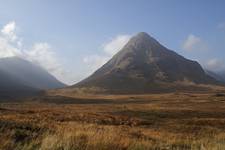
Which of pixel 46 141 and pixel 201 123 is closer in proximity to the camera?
pixel 46 141

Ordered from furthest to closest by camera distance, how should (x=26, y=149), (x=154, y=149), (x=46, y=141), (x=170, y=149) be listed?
(x=170, y=149) < (x=154, y=149) < (x=46, y=141) < (x=26, y=149)

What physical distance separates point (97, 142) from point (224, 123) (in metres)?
33.4

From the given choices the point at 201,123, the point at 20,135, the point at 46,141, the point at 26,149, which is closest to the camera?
the point at 26,149

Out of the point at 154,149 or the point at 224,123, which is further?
the point at 224,123

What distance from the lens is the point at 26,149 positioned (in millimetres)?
8461

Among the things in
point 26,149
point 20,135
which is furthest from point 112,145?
point 20,135

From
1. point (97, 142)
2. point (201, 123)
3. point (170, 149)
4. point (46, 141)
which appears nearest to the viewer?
point (46, 141)

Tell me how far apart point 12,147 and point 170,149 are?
5144 mm

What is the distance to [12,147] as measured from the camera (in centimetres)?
857

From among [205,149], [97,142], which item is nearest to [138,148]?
[97,142]

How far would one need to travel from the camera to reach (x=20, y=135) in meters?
12.1

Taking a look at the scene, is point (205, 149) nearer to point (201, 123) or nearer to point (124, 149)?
point (124, 149)

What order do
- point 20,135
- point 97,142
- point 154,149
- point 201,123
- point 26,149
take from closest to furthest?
point 26,149 < point 97,142 < point 154,149 < point 20,135 < point 201,123

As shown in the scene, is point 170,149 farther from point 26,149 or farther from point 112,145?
point 26,149
